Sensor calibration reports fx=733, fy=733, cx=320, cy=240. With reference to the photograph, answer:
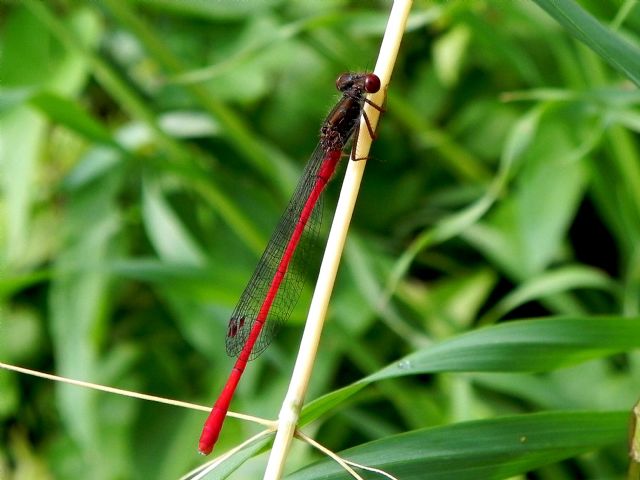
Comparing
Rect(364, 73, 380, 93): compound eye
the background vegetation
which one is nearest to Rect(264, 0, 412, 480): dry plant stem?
Rect(364, 73, 380, 93): compound eye

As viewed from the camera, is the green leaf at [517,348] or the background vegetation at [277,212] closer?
the green leaf at [517,348]

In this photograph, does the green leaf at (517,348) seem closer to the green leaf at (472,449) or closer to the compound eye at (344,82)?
the green leaf at (472,449)

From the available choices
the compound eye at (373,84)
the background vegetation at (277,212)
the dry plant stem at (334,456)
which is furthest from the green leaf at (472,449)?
the background vegetation at (277,212)

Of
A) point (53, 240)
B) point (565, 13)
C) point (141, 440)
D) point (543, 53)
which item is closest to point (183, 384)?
point (141, 440)

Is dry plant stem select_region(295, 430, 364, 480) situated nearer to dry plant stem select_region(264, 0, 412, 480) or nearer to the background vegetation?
dry plant stem select_region(264, 0, 412, 480)

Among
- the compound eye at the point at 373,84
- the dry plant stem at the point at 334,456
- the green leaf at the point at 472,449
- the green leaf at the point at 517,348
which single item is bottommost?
the dry plant stem at the point at 334,456
